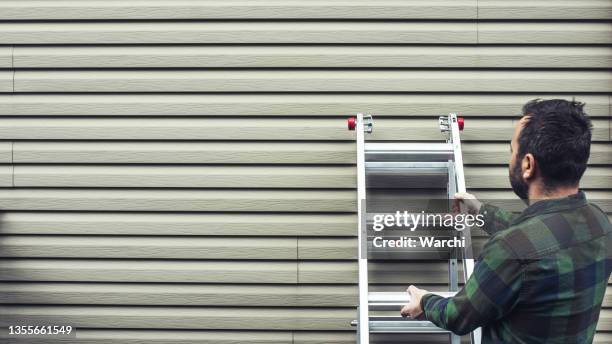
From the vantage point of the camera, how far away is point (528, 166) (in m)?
1.96

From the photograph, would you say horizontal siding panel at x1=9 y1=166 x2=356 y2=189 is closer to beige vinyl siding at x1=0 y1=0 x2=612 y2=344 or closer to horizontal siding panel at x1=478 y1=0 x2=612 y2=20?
beige vinyl siding at x1=0 y1=0 x2=612 y2=344

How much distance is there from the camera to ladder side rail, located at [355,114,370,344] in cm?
262

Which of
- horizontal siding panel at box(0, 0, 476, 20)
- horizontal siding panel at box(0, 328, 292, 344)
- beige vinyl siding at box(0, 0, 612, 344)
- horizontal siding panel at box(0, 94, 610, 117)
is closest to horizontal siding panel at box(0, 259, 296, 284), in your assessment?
beige vinyl siding at box(0, 0, 612, 344)

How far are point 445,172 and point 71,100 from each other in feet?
6.73

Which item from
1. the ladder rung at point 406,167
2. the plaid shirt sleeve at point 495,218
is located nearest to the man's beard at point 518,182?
the plaid shirt sleeve at point 495,218

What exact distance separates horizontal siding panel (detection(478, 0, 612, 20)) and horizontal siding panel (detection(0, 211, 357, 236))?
1.34 metres

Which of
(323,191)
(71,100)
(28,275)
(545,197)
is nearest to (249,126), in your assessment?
(323,191)

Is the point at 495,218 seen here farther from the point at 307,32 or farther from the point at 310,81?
the point at 307,32

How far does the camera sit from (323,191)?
3281mm

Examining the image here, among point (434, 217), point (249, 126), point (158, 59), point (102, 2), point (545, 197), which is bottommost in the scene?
point (545, 197)

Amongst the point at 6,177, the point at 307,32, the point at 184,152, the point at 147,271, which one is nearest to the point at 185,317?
the point at 147,271

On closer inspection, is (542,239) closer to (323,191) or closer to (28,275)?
(323,191)

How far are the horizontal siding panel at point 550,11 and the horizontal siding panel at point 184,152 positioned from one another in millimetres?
1053

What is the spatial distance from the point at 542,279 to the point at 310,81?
5.84 feet
